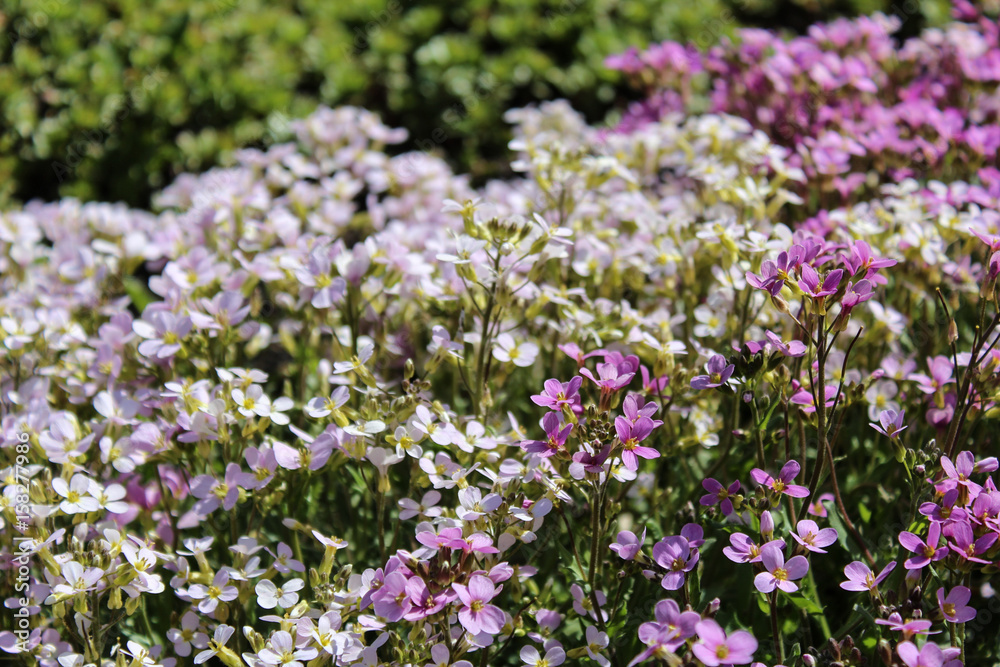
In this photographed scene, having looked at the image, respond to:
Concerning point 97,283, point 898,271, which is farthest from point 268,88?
point 898,271

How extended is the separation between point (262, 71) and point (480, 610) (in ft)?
13.5

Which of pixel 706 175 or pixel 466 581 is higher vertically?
pixel 706 175

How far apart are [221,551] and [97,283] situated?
111cm

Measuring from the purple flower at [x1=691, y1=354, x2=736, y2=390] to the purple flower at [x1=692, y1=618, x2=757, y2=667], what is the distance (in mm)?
501

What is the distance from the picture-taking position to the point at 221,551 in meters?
2.17

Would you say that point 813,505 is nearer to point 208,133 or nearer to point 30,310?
point 30,310

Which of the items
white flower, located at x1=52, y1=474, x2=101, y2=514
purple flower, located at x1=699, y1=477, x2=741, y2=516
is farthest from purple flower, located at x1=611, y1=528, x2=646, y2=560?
white flower, located at x1=52, y1=474, x2=101, y2=514

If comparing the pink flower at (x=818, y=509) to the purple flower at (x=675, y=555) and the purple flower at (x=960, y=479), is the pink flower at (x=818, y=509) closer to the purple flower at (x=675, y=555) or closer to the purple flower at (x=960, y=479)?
the purple flower at (x=960, y=479)

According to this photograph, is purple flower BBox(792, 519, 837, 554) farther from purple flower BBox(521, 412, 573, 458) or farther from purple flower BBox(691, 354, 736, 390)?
purple flower BBox(521, 412, 573, 458)

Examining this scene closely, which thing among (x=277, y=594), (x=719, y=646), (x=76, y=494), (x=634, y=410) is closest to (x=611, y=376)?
(x=634, y=410)

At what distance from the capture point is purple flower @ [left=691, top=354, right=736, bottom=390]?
5.51 ft

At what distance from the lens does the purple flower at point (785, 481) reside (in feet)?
5.41

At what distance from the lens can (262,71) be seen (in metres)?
4.80

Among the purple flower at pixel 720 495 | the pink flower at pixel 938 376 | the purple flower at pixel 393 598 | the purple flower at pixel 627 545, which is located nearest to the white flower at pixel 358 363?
the purple flower at pixel 393 598
